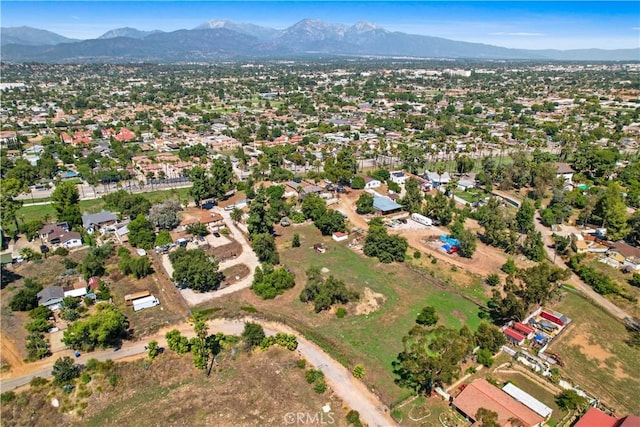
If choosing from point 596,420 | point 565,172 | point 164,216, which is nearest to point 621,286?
point 596,420

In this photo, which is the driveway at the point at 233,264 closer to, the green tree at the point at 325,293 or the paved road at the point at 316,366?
the paved road at the point at 316,366

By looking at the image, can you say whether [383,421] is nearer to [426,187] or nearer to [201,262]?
[201,262]

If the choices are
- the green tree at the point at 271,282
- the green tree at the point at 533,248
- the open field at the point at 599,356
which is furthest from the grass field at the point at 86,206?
the open field at the point at 599,356

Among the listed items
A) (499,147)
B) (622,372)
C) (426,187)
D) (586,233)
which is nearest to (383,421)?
(622,372)

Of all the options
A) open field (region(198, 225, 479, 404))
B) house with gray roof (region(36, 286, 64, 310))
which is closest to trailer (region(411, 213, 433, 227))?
open field (region(198, 225, 479, 404))

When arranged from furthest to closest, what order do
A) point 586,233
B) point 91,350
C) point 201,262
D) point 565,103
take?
1. point 565,103
2. point 586,233
3. point 201,262
4. point 91,350

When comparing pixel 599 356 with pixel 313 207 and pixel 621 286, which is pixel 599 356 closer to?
pixel 621 286

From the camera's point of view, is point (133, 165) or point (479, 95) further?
point (479, 95)
